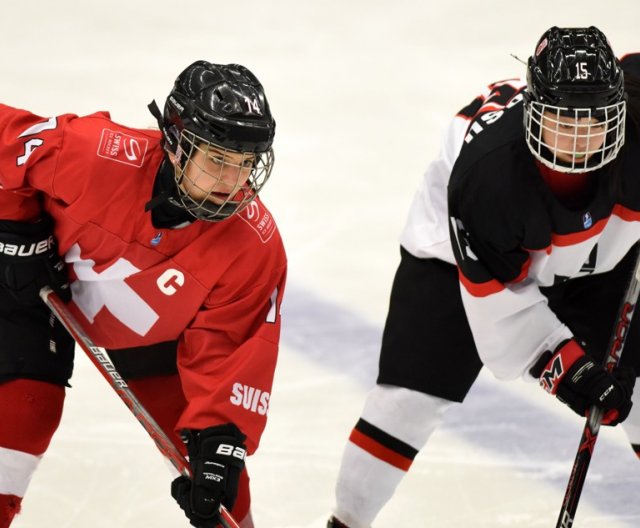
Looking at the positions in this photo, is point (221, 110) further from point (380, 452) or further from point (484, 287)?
point (380, 452)

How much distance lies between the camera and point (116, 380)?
283 centimetres

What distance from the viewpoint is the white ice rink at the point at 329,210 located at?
137 inches

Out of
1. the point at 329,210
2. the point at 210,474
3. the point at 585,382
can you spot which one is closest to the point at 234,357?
the point at 210,474

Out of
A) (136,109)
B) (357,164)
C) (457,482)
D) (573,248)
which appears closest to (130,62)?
(136,109)

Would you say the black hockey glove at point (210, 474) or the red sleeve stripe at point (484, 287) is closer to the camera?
the black hockey glove at point (210, 474)

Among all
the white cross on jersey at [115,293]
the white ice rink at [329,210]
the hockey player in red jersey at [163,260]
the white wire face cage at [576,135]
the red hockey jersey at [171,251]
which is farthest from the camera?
the white ice rink at [329,210]

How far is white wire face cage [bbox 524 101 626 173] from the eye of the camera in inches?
98.6

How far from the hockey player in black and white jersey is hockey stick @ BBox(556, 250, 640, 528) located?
Answer: 0.15 ft

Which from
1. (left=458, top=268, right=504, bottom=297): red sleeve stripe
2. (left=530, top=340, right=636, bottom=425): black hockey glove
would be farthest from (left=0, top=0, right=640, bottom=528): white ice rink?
(left=458, top=268, right=504, bottom=297): red sleeve stripe

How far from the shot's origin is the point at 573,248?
2770 millimetres

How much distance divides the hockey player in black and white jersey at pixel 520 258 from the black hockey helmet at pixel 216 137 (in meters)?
0.44

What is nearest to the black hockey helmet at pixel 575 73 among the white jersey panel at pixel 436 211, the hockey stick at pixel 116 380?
the white jersey panel at pixel 436 211

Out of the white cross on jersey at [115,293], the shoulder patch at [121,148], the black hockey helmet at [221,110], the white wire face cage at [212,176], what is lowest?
the white cross on jersey at [115,293]

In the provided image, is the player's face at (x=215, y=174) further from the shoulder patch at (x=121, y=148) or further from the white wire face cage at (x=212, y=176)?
the shoulder patch at (x=121, y=148)
